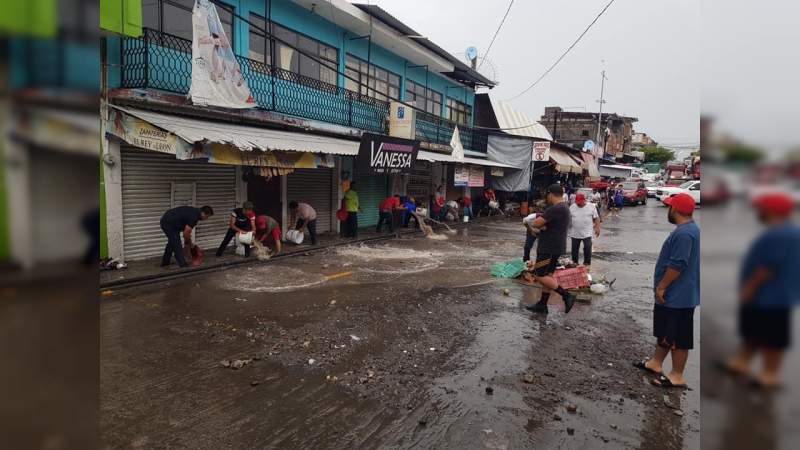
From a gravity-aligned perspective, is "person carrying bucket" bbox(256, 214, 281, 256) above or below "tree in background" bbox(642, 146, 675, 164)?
below

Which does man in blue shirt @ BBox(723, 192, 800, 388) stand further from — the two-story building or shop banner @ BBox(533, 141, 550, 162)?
shop banner @ BBox(533, 141, 550, 162)

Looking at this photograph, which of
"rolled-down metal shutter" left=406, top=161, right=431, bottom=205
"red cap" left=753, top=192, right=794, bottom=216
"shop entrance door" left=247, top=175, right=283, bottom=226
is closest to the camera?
"red cap" left=753, top=192, right=794, bottom=216

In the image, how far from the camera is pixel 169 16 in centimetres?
941

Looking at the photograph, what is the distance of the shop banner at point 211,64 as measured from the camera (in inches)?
332

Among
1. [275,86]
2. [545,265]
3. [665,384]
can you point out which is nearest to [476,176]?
[275,86]

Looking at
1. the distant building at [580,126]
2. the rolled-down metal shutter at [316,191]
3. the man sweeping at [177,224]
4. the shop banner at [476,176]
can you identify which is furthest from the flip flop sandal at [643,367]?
the distant building at [580,126]

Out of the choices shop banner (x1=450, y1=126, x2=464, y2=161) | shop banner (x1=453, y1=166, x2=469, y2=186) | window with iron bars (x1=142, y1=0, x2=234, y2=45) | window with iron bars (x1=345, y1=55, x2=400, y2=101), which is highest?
window with iron bars (x1=345, y1=55, x2=400, y2=101)

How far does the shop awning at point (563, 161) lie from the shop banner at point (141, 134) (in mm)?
19336

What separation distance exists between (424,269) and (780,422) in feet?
30.7

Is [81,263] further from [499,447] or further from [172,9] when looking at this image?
[172,9]

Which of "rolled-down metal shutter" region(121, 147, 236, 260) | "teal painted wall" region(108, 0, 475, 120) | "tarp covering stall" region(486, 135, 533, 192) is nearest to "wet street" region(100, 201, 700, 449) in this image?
"rolled-down metal shutter" region(121, 147, 236, 260)

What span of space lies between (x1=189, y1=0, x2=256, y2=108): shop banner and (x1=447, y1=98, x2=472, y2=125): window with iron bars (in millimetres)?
14286

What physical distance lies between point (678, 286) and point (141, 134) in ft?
25.6

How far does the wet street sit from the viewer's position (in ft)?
12.0
